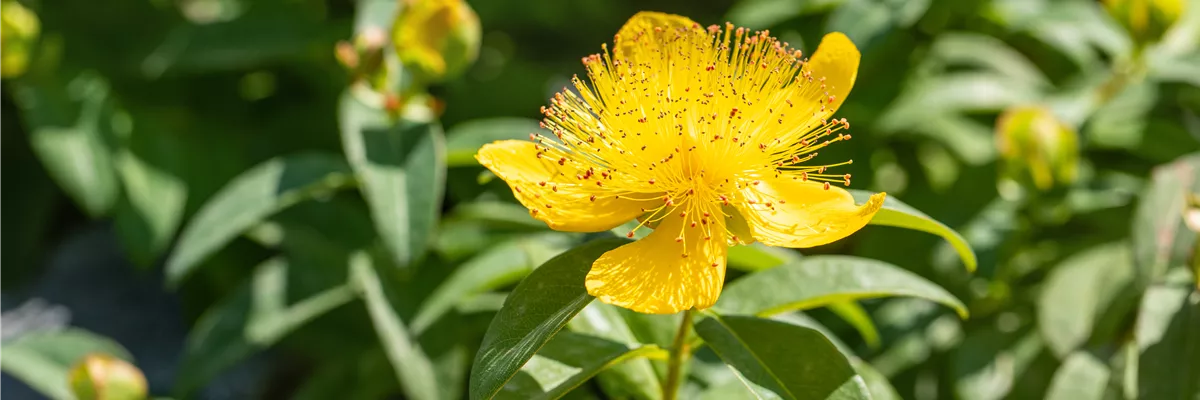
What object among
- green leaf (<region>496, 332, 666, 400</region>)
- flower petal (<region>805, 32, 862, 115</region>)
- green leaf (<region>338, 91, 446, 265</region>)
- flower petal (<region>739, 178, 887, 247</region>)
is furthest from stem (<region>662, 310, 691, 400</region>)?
green leaf (<region>338, 91, 446, 265</region>)

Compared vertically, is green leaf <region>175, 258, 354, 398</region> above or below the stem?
below

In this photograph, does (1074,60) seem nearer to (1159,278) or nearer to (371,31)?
(1159,278)

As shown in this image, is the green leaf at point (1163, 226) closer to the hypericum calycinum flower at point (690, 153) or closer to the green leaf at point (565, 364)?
the hypericum calycinum flower at point (690, 153)

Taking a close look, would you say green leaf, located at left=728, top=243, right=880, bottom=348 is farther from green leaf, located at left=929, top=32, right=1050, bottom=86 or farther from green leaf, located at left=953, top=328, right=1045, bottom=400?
green leaf, located at left=929, top=32, right=1050, bottom=86

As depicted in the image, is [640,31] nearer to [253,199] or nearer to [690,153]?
[690,153]

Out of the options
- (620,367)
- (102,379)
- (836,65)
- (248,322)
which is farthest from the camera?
(248,322)

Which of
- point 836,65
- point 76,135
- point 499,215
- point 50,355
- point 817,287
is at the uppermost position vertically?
point 836,65

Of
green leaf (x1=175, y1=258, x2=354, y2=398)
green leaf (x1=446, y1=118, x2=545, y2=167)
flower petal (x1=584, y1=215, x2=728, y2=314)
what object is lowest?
green leaf (x1=175, y1=258, x2=354, y2=398)

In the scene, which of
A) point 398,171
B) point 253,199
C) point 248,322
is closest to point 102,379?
point 248,322

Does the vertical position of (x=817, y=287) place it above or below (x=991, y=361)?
above
